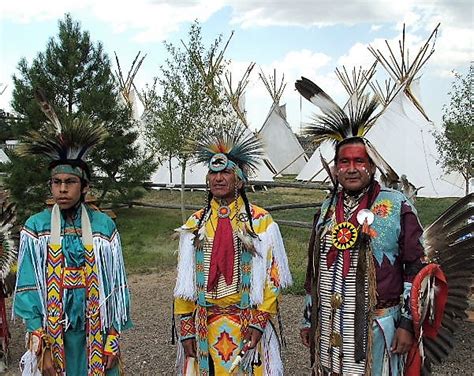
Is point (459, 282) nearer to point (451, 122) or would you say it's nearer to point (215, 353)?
point (215, 353)

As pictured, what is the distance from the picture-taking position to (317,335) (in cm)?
290

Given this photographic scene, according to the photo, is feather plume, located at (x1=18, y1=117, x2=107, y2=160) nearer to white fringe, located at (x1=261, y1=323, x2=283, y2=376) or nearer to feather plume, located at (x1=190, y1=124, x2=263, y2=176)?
feather plume, located at (x1=190, y1=124, x2=263, y2=176)

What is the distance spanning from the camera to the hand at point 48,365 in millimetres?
2824

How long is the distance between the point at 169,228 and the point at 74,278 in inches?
365

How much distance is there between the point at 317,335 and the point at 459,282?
104 cm

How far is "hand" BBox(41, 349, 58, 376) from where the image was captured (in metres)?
2.82

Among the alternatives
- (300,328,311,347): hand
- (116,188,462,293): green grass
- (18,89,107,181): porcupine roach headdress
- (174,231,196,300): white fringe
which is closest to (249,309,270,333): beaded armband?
(300,328,311,347): hand

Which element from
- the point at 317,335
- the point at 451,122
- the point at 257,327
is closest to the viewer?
the point at 317,335

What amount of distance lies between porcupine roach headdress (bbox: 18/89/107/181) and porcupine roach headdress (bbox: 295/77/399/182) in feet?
3.88

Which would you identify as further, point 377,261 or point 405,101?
point 405,101

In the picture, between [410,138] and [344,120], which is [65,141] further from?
[410,138]

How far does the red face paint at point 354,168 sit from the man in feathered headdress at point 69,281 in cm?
124

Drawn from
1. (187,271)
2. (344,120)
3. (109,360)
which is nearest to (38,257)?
(109,360)

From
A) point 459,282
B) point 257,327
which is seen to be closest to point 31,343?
point 257,327
